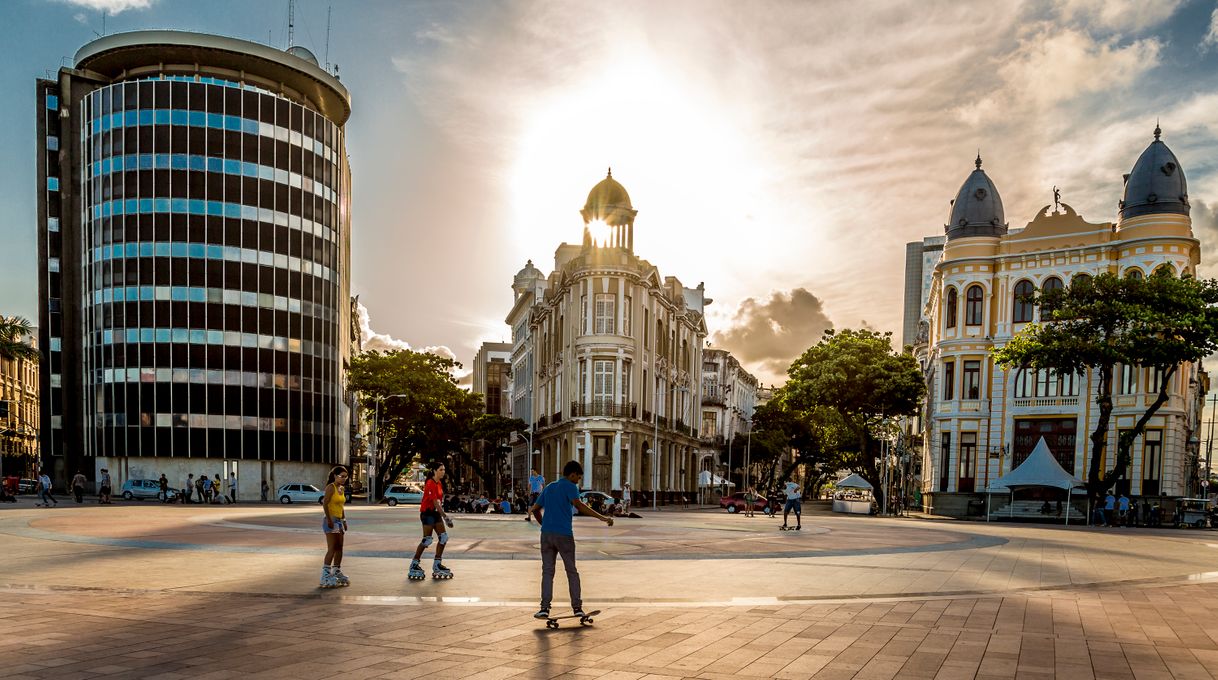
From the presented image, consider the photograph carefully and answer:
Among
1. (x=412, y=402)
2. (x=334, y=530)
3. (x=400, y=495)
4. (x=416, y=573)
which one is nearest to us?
(x=334, y=530)

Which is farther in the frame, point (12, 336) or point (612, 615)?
point (12, 336)

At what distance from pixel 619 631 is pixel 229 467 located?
6044 centimetres

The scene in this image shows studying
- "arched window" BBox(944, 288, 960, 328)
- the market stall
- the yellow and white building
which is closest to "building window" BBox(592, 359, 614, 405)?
the market stall

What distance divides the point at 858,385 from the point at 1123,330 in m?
16.6

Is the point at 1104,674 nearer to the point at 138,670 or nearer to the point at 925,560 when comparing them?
the point at 138,670

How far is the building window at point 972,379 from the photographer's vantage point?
170ft

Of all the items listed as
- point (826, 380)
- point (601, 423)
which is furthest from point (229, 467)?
point (826, 380)

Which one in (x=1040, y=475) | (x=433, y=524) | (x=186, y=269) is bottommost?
(x=1040, y=475)

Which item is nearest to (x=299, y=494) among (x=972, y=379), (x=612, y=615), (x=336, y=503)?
(x=972, y=379)

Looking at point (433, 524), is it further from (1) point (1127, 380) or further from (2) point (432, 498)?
(1) point (1127, 380)

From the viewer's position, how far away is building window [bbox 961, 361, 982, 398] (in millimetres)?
51844

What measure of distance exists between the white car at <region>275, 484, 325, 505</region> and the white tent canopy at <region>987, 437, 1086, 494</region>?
39.2m

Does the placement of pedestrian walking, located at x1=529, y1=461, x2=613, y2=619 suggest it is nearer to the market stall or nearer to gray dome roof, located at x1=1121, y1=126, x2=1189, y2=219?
the market stall

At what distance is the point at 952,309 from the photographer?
176ft
